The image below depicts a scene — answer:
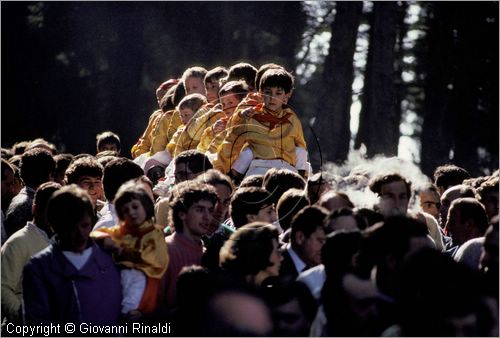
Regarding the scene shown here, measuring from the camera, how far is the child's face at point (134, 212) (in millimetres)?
8062

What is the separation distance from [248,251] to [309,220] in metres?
0.70

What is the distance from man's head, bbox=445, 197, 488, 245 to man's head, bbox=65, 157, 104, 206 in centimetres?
289

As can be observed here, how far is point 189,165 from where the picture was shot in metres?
10.1

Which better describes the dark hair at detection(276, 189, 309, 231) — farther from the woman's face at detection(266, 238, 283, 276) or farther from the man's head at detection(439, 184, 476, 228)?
the man's head at detection(439, 184, 476, 228)

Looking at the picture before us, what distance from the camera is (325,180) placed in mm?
9664

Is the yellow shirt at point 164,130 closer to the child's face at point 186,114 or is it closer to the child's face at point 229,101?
the child's face at point 186,114

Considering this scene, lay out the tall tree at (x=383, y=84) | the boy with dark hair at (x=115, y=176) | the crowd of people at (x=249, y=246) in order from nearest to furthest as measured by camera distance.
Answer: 1. the crowd of people at (x=249, y=246)
2. the boy with dark hair at (x=115, y=176)
3. the tall tree at (x=383, y=84)

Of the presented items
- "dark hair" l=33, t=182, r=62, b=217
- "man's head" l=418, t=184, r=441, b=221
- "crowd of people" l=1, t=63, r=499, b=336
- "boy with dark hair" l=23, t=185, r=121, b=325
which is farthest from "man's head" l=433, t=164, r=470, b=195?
"boy with dark hair" l=23, t=185, r=121, b=325

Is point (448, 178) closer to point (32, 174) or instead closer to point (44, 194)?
point (32, 174)

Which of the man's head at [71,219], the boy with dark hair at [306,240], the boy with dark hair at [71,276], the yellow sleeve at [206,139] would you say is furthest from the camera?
the yellow sleeve at [206,139]

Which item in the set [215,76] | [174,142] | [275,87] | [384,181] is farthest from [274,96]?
[174,142]

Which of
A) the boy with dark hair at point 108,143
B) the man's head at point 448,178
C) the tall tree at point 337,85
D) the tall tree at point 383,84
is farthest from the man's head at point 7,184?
the tall tree at point 383,84

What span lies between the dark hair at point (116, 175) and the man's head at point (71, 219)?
4.95 ft

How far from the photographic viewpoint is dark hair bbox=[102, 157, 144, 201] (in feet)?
30.6
